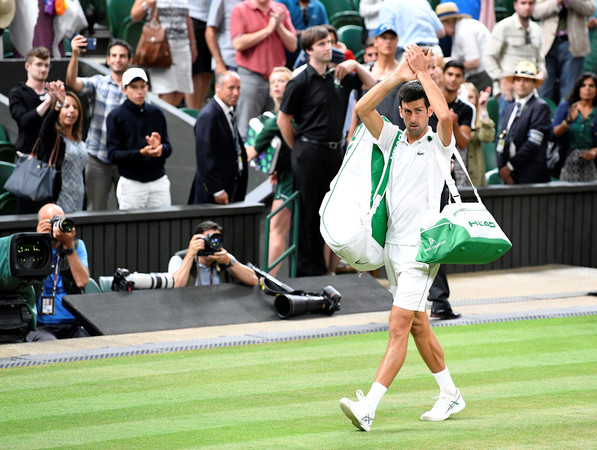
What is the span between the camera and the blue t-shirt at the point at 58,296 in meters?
9.73

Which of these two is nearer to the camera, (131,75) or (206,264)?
(206,264)

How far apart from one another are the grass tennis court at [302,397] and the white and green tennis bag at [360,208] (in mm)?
1032

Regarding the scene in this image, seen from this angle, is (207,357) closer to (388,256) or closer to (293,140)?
(388,256)

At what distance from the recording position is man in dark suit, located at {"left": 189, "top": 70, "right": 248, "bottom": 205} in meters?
11.7

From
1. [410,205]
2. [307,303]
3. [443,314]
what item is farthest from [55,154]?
[410,205]

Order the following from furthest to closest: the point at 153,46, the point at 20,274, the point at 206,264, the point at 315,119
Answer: the point at 153,46
the point at 315,119
the point at 206,264
the point at 20,274

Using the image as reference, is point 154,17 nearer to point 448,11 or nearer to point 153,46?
point 153,46

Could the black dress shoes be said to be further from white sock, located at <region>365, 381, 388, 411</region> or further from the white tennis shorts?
white sock, located at <region>365, 381, 388, 411</region>

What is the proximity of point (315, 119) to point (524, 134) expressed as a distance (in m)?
3.62

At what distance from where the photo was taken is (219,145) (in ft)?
38.5

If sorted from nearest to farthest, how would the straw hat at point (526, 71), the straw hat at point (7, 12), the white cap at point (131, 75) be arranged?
the white cap at point (131, 75) → the straw hat at point (7, 12) → the straw hat at point (526, 71)

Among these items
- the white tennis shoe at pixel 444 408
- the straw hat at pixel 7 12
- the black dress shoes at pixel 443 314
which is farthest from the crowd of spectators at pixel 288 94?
the white tennis shoe at pixel 444 408

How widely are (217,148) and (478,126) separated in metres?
3.54

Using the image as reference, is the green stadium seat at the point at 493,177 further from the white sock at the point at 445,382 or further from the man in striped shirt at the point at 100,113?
the white sock at the point at 445,382
